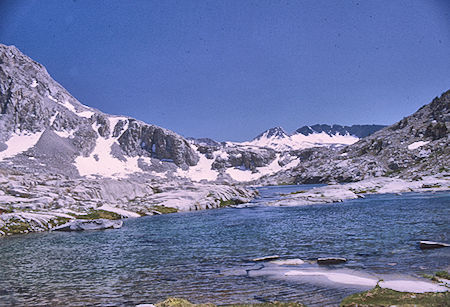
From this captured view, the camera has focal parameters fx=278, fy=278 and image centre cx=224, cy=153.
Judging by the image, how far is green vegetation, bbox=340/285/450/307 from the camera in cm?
1052

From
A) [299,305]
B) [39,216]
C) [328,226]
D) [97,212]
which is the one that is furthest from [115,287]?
[97,212]

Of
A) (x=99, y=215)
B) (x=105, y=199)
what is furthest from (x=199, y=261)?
(x=105, y=199)

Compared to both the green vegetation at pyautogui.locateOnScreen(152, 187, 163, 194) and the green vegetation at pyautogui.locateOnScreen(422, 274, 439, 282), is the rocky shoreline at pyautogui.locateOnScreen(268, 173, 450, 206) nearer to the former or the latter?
the green vegetation at pyautogui.locateOnScreen(152, 187, 163, 194)

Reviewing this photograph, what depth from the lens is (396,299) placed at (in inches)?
450

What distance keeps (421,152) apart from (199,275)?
7874 inches

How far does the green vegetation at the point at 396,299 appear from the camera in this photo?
10524mm

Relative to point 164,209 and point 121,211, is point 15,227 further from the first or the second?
point 164,209

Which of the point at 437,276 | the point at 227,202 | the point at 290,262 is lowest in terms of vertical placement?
the point at 227,202

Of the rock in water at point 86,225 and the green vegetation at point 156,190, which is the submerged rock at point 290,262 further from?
the green vegetation at point 156,190

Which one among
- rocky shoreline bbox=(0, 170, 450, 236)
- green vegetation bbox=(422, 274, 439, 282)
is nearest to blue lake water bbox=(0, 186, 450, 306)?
green vegetation bbox=(422, 274, 439, 282)

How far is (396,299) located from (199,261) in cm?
1623

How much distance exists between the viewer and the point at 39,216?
55250mm

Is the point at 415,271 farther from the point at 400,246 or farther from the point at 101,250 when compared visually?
the point at 101,250

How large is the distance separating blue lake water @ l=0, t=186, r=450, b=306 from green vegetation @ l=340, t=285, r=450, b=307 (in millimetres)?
1515
